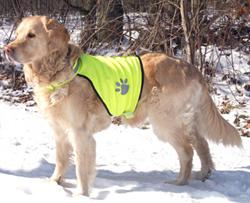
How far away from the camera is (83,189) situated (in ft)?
13.3

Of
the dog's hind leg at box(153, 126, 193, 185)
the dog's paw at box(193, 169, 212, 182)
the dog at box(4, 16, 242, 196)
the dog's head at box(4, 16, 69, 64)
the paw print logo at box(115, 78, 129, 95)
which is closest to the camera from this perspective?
the dog's head at box(4, 16, 69, 64)

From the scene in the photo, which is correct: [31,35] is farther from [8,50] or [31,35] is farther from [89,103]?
[89,103]

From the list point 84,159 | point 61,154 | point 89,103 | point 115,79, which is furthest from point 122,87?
point 61,154

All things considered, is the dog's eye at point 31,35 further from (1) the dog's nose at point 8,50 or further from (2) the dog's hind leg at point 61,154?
(2) the dog's hind leg at point 61,154

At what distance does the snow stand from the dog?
210 mm

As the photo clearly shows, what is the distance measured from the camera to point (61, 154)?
4422mm

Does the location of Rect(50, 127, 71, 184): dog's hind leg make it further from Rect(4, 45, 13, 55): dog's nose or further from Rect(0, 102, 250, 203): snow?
Rect(4, 45, 13, 55): dog's nose

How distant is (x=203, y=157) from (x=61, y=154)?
1.44 m

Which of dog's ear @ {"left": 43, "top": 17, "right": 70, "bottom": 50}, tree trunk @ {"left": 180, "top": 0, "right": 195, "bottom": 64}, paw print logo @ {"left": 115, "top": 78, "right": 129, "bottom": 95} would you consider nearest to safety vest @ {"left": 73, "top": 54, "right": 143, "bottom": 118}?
paw print logo @ {"left": 115, "top": 78, "right": 129, "bottom": 95}

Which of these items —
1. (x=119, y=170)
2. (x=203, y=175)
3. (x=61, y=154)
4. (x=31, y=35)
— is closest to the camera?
(x=31, y=35)

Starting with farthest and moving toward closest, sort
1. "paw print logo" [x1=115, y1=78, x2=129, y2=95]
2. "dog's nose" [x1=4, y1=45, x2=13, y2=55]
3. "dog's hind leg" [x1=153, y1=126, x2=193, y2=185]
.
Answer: "dog's hind leg" [x1=153, y1=126, x2=193, y2=185] → "paw print logo" [x1=115, y1=78, x2=129, y2=95] → "dog's nose" [x1=4, y1=45, x2=13, y2=55]

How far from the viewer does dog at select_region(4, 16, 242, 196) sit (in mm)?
3914

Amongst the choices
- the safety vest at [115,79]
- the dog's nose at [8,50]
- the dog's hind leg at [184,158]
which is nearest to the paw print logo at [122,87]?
the safety vest at [115,79]

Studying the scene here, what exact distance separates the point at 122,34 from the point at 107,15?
0.74 metres
